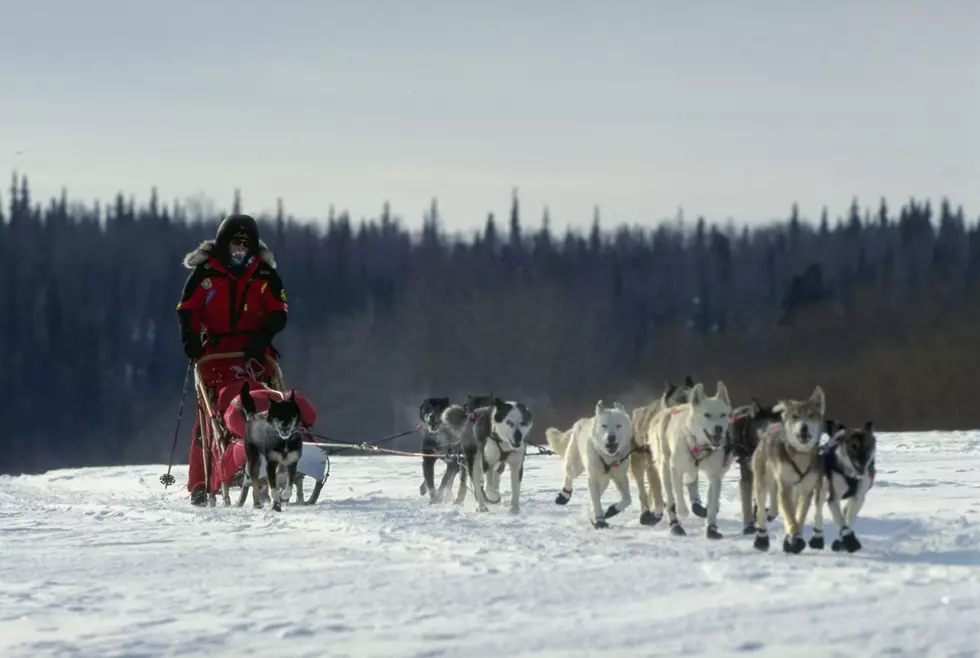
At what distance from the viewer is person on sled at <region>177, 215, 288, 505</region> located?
36.5ft

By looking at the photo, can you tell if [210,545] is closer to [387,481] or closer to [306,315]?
[387,481]

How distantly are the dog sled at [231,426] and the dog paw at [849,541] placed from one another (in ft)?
13.5

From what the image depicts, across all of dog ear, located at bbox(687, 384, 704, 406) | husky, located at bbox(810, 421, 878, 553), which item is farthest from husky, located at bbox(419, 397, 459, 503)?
husky, located at bbox(810, 421, 878, 553)

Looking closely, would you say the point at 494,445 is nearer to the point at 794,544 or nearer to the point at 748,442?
the point at 748,442

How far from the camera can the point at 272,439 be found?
32.6 ft

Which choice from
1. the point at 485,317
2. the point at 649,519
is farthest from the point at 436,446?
the point at 485,317

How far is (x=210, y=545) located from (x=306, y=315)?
7888 cm

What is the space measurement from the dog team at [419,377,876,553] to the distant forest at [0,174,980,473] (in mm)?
42815

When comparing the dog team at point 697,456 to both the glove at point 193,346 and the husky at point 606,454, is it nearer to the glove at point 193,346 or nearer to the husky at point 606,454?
the husky at point 606,454

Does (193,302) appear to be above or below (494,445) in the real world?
above

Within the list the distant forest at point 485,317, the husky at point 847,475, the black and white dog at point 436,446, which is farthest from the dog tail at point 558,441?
the distant forest at point 485,317

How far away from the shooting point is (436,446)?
11.2 metres

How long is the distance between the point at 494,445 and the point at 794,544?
10.6 feet

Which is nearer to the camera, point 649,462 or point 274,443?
point 649,462
